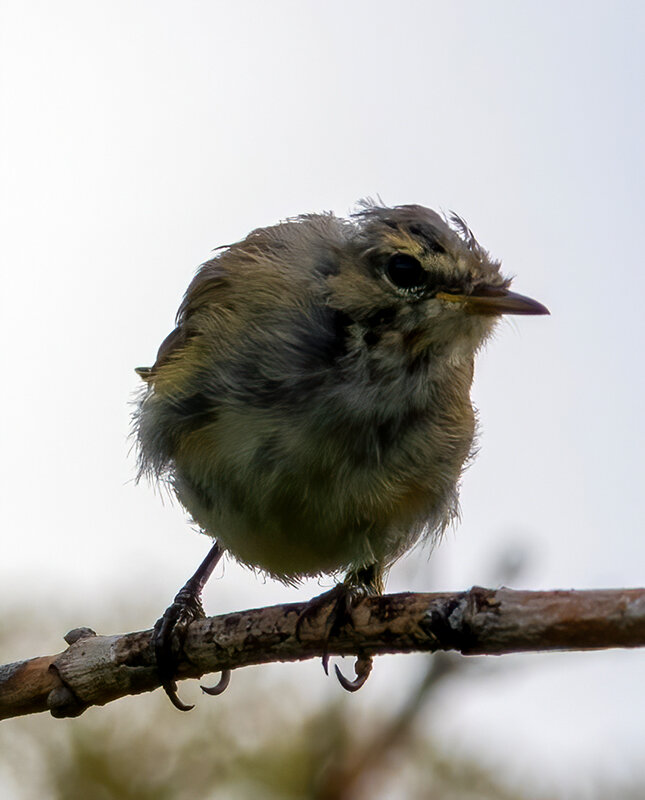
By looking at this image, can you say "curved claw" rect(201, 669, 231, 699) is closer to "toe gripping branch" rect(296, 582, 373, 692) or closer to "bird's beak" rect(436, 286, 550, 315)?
"toe gripping branch" rect(296, 582, 373, 692)

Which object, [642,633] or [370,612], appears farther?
[370,612]

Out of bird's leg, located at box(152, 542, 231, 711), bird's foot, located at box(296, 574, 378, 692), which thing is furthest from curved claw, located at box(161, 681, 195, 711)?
bird's foot, located at box(296, 574, 378, 692)

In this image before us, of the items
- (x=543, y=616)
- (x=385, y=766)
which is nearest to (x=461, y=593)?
(x=543, y=616)

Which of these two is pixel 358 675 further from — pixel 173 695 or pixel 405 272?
pixel 405 272

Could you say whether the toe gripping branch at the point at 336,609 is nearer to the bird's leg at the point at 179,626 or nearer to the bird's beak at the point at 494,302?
the bird's leg at the point at 179,626

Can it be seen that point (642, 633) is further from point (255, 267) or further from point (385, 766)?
point (255, 267)

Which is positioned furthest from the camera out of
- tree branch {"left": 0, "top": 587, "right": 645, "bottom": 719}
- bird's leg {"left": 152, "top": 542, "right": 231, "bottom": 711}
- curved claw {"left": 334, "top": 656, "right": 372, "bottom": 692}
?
curved claw {"left": 334, "top": 656, "right": 372, "bottom": 692}
